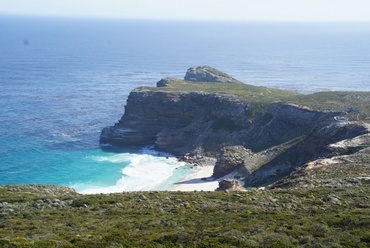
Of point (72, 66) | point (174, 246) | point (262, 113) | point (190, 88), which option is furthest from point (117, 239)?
point (72, 66)

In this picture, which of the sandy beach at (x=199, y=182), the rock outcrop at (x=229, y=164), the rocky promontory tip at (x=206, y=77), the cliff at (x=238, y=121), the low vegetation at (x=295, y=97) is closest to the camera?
the sandy beach at (x=199, y=182)

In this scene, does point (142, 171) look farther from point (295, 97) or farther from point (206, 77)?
point (206, 77)

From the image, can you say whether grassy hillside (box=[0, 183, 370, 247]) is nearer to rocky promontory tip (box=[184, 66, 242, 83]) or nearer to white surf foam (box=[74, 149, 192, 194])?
white surf foam (box=[74, 149, 192, 194])

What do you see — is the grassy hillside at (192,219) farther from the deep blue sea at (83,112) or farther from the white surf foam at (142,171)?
the deep blue sea at (83,112)

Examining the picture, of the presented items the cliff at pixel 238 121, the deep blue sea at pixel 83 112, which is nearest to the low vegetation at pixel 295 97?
the cliff at pixel 238 121

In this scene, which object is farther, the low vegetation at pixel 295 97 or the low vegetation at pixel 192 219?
the low vegetation at pixel 295 97

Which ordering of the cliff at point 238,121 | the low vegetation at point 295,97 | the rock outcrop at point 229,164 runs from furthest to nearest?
the low vegetation at point 295,97
the rock outcrop at point 229,164
the cliff at point 238,121
